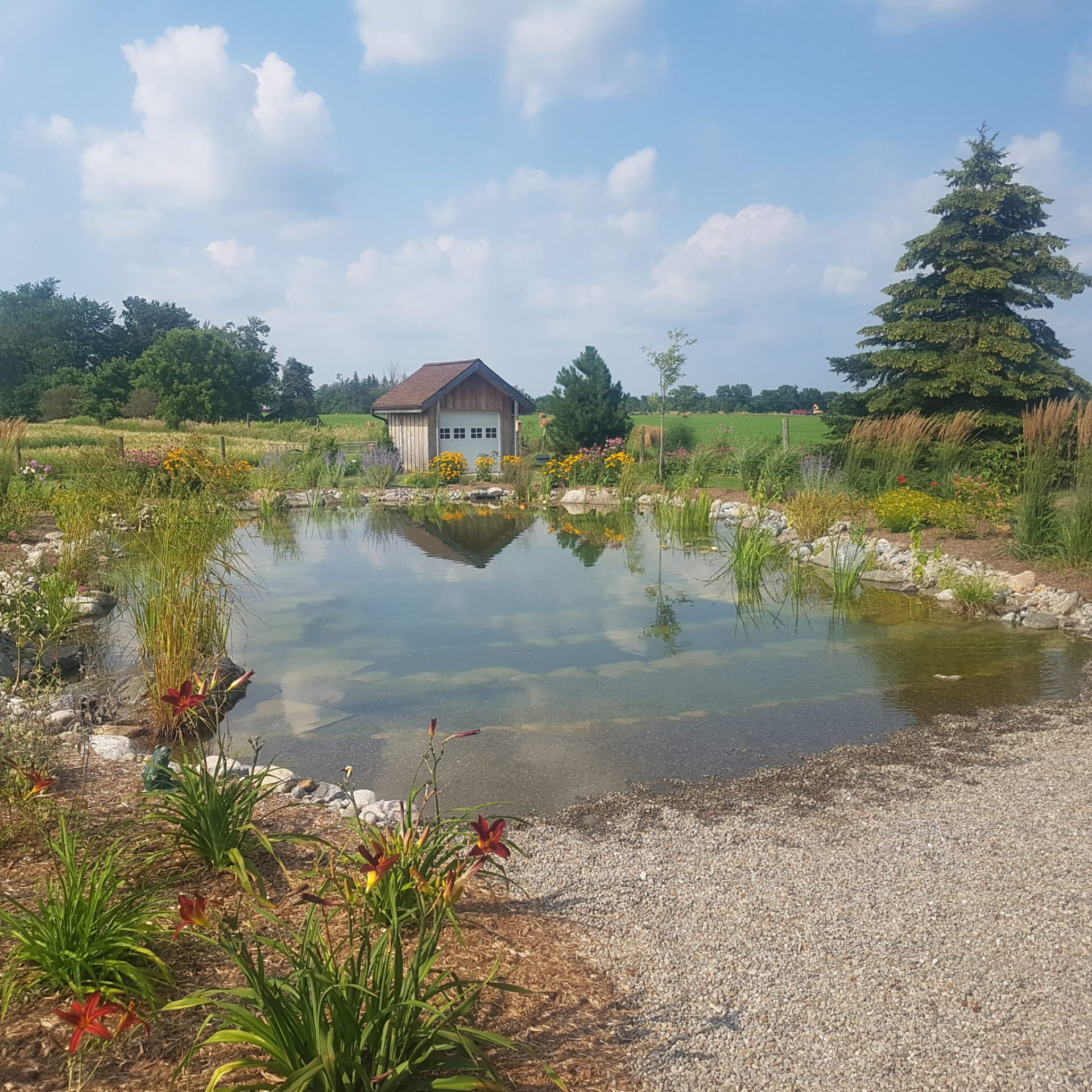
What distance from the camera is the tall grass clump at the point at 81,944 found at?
84.4 inches

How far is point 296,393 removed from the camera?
70.6 metres

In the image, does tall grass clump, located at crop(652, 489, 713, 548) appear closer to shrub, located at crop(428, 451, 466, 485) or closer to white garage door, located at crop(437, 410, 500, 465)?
shrub, located at crop(428, 451, 466, 485)

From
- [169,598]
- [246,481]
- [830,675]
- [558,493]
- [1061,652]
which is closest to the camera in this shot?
[169,598]

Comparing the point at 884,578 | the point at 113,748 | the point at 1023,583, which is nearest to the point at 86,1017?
the point at 113,748

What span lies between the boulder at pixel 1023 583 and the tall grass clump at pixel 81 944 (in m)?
9.24

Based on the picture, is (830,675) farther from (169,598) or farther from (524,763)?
(169,598)

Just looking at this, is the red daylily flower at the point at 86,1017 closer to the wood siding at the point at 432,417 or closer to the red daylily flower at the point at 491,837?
the red daylily flower at the point at 491,837

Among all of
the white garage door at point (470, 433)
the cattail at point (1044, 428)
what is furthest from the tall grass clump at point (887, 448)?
the white garage door at point (470, 433)

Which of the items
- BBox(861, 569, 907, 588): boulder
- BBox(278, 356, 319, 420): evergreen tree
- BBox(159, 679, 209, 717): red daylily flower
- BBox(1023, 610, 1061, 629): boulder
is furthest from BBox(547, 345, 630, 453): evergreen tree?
BBox(278, 356, 319, 420): evergreen tree

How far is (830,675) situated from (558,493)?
15.1m

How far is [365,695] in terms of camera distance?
613 centimetres

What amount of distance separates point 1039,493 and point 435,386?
1844 cm

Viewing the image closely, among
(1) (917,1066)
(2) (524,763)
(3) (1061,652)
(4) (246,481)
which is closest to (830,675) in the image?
(3) (1061,652)

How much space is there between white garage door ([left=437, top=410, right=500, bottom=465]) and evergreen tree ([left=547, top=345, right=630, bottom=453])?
100 inches
